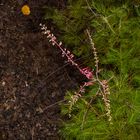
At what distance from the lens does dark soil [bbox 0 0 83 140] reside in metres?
3.59

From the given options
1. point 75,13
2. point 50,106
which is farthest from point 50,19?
point 50,106

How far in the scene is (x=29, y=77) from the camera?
145 inches

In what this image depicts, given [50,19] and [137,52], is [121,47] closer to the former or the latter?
[137,52]

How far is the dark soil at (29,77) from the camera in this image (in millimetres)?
3594

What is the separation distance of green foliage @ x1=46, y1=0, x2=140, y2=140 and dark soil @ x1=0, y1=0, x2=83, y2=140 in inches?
6.5

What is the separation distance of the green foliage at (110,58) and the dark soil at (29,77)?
6.5 inches

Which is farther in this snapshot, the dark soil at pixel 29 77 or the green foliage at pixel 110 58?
the dark soil at pixel 29 77

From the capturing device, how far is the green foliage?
132 inches

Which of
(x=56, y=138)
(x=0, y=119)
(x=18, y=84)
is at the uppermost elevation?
(x=18, y=84)

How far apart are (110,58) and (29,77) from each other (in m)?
0.74

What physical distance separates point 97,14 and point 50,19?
0.51m

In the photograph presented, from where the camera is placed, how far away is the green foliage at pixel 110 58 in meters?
3.36

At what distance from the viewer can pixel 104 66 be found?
3.62 m

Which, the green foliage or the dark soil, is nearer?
the green foliage
